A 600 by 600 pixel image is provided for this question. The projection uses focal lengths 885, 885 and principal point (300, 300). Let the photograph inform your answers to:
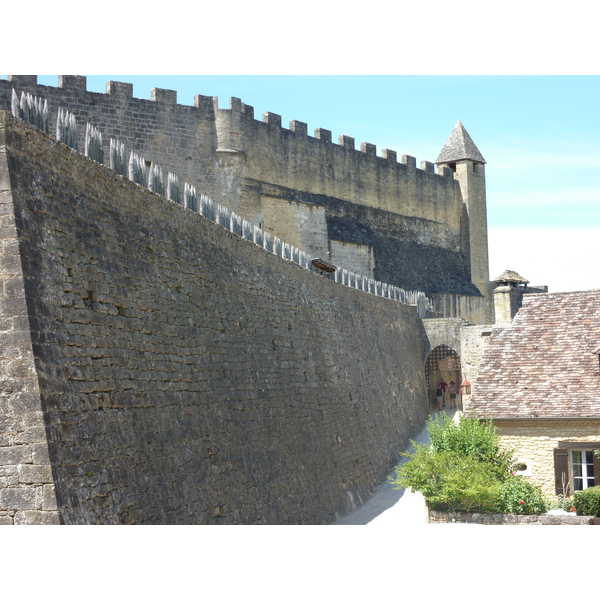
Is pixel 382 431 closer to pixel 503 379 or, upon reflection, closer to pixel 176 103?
pixel 503 379

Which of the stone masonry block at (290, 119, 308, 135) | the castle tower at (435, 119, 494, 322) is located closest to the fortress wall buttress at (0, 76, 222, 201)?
the stone masonry block at (290, 119, 308, 135)

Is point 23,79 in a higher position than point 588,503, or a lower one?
higher

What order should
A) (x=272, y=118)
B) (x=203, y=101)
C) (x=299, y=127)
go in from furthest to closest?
(x=299, y=127)
(x=272, y=118)
(x=203, y=101)

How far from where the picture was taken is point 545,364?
56.2 ft

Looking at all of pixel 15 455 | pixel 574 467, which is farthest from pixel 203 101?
pixel 15 455

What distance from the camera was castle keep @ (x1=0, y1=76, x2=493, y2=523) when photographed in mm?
7715

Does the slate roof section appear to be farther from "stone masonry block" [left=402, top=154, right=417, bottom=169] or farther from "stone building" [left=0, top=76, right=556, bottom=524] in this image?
"stone masonry block" [left=402, top=154, right=417, bottom=169]

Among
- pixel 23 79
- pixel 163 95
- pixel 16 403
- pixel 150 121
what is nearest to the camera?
pixel 16 403

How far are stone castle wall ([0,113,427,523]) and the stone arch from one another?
1465 cm

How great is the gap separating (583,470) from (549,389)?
5.62 ft

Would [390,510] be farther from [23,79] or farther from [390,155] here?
[390,155]

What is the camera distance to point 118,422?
888 cm

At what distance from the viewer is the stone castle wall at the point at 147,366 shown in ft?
24.9

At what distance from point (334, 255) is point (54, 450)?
27027mm
